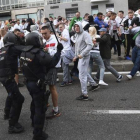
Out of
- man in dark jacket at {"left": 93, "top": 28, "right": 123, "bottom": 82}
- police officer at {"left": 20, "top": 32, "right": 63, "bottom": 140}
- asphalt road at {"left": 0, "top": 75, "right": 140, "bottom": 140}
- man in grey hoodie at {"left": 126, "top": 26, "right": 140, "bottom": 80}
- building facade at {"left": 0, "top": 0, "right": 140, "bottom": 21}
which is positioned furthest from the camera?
building facade at {"left": 0, "top": 0, "right": 140, "bottom": 21}

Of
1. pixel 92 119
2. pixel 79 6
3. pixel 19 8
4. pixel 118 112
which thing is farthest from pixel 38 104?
pixel 19 8

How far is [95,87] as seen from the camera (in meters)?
5.96

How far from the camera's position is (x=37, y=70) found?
3.48 m

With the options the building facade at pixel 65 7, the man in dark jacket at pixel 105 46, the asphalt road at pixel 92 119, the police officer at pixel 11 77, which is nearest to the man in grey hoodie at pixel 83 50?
the asphalt road at pixel 92 119

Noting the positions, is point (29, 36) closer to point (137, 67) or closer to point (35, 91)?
point (35, 91)

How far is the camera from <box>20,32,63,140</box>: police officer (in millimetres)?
3408

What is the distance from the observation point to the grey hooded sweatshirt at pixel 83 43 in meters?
5.13

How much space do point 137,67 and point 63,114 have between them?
3044 millimetres

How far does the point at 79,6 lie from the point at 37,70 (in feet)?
81.6

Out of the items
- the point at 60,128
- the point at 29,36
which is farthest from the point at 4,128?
the point at 29,36

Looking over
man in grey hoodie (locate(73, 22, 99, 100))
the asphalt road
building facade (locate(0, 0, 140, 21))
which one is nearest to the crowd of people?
man in grey hoodie (locate(73, 22, 99, 100))

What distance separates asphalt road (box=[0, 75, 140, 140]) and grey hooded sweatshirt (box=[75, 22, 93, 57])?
1114mm

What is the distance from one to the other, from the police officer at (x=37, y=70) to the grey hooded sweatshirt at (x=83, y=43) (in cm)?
164

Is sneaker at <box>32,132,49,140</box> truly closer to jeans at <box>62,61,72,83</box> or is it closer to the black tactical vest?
the black tactical vest
